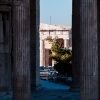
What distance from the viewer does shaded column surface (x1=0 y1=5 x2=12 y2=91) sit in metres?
37.2

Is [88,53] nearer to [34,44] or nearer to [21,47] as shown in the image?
[21,47]

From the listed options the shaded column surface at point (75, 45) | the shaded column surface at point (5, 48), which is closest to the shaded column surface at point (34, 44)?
the shaded column surface at point (5, 48)

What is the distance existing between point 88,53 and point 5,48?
1351cm

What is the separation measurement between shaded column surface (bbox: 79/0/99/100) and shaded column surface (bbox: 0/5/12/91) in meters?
12.9

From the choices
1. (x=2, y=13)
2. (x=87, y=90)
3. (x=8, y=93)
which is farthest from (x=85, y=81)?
(x=2, y=13)

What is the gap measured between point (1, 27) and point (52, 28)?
81598 mm

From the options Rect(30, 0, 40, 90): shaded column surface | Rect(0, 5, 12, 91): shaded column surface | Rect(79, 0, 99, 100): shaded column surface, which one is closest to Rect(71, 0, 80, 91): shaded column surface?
Rect(30, 0, 40, 90): shaded column surface

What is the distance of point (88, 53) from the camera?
2522 cm

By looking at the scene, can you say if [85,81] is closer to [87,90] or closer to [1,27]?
[87,90]

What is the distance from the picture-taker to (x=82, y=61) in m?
25.3

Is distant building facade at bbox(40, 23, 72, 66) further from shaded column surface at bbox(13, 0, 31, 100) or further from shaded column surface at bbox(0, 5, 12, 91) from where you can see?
shaded column surface at bbox(13, 0, 31, 100)

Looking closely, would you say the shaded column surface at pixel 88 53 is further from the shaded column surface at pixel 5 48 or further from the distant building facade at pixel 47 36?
the distant building facade at pixel 47 36

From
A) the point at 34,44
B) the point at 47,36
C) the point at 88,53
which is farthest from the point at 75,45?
the point at 47,36

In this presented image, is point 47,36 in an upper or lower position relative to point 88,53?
upper
